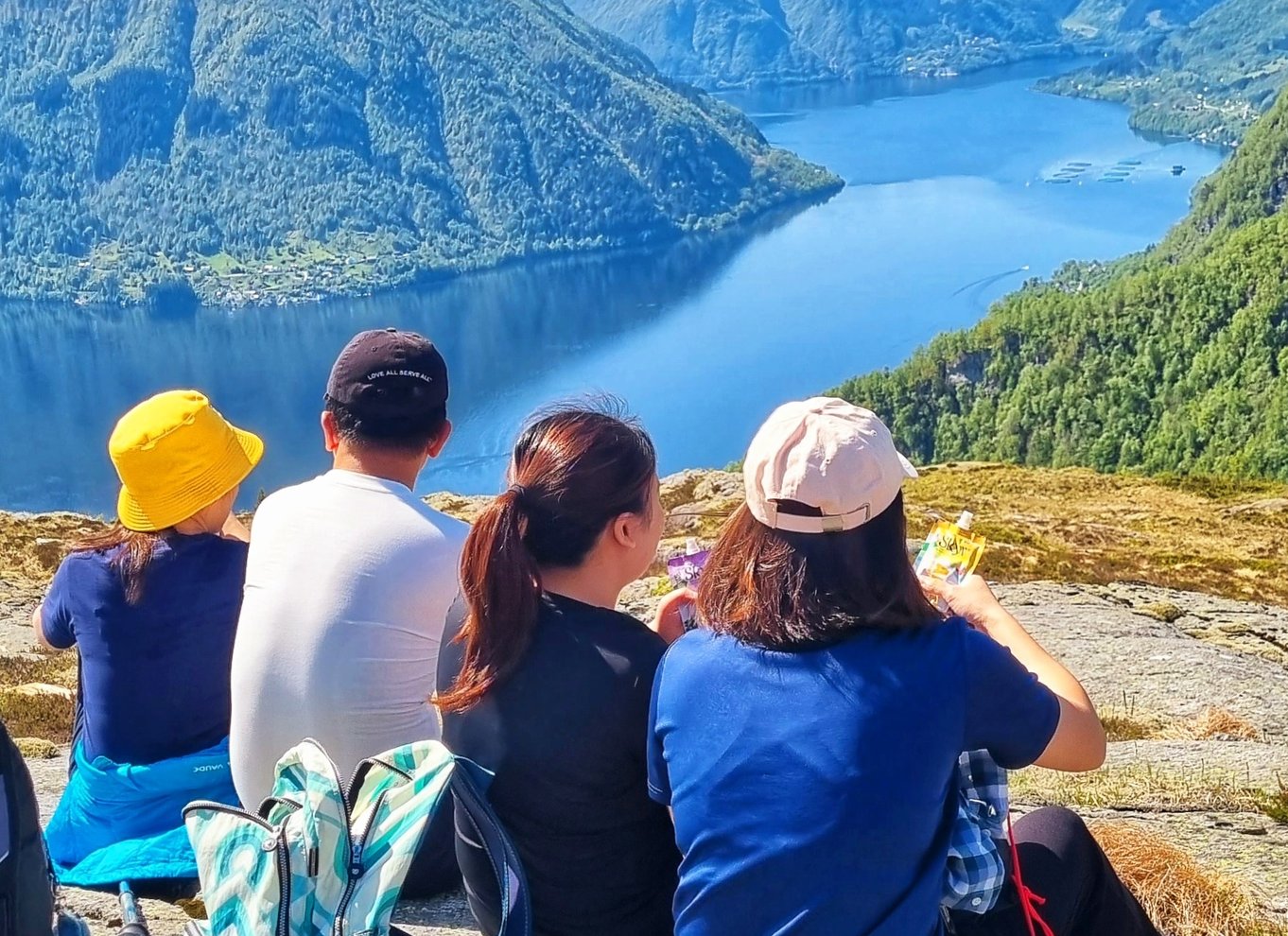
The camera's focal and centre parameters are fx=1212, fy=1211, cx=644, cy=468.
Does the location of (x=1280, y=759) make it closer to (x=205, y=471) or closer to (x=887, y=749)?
(x=887, y=749)

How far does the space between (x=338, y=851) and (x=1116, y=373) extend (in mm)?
126472

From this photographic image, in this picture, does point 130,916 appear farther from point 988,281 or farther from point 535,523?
point 988,281

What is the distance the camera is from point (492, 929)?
14.3 feet

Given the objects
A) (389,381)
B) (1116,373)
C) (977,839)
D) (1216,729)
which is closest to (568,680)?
(977,839)

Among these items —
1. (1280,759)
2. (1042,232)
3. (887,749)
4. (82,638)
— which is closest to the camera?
(887,749)

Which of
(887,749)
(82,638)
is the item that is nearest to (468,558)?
(887,749)

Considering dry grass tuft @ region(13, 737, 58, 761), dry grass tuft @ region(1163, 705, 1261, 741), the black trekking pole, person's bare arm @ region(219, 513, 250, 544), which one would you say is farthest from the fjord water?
the black trekking pole

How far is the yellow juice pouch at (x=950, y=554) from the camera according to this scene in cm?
516

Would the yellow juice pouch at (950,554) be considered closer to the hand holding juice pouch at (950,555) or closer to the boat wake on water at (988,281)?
the hand holding juice pouch at (950,555)

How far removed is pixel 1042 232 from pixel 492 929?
192459 millimetres

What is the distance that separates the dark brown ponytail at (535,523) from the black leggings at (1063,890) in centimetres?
183

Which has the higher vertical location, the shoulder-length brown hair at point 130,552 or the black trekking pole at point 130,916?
the shoulder-length brown hair at point 130,552

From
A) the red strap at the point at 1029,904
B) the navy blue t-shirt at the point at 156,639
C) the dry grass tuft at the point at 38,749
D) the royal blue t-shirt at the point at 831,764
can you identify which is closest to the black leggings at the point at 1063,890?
the red strap at the point at 1029,904

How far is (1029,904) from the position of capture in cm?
424
